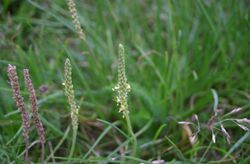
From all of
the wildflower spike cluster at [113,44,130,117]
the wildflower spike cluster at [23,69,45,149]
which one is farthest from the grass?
the wildflower spike cluster at [113,44,130,117]

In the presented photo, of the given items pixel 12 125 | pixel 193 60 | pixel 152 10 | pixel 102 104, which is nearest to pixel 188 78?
pixel 193 60

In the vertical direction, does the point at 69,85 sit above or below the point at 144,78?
above

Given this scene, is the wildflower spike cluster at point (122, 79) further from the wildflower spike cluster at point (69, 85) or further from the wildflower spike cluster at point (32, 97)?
the wildflower spike cluster at point (32, 97)

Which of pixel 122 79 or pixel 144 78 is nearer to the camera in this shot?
pixel 122 79

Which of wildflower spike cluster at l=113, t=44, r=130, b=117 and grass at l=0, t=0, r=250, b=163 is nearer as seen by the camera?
wildflower spike cluster at l=113, t=44, r=130, b=117

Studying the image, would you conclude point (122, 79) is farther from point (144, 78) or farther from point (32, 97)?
point (144, 78)

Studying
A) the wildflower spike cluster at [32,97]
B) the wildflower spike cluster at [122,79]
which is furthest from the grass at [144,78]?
the wildflower spike cluster at [122,79]

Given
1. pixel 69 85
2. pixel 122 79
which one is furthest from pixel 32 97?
pixel 122 79

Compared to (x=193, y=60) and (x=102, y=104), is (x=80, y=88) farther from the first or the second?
(x=193, y=60)

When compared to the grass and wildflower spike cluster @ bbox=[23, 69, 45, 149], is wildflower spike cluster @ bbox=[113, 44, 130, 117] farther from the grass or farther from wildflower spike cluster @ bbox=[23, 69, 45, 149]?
the grass
